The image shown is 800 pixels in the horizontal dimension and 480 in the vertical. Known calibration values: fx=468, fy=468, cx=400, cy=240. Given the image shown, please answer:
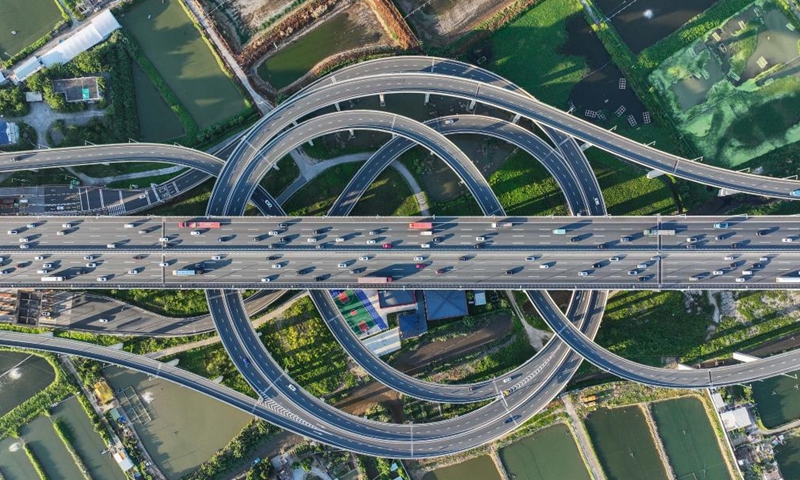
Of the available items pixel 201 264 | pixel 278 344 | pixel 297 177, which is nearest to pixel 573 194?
pixel 297 177

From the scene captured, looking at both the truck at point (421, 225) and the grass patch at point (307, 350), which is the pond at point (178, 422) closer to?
the grass patch at point (307, 350)

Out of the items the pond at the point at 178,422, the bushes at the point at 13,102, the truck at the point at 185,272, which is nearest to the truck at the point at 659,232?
the truck at the point at 185,272

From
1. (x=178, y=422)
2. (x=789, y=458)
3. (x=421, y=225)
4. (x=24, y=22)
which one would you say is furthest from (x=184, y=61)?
(x=789, y=458)

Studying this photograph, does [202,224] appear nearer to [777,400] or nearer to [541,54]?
[541,54]

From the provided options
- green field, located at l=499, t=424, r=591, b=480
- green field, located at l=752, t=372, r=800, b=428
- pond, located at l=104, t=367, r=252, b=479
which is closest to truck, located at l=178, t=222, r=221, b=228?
pond, located at l=104, t=367, r=252, b=479

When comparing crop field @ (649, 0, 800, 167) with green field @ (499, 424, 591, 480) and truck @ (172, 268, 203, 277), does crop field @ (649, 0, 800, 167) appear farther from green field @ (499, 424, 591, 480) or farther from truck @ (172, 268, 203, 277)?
truck @ (172, 268, 203, 277)
